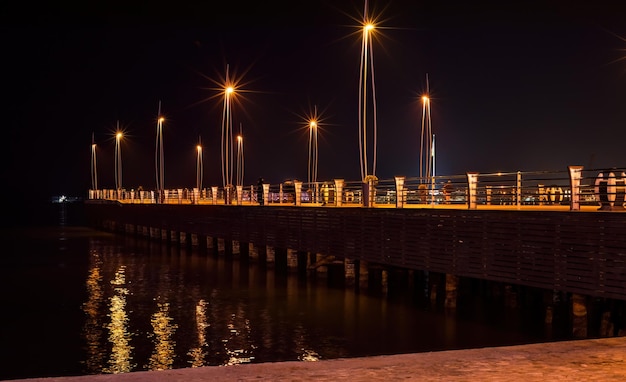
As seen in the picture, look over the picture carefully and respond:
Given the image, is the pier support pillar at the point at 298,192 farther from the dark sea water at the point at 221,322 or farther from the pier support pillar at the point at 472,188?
the pier support pillar at the point at 472,188

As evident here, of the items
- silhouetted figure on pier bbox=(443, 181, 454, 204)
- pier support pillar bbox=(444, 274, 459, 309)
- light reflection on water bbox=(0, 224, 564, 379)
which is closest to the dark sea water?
light reflection on water bbox=(0, 224, 564, 379)

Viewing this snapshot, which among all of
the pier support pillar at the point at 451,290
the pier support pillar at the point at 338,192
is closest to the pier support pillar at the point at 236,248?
the pier support pillar at the point at 338,192

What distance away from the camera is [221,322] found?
75.9 feet

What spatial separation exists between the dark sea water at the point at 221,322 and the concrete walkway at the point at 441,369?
7.62 m

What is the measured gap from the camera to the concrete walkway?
9.54 metres

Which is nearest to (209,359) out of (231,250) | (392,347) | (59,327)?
(392,347)

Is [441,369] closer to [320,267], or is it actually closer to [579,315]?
[579,315]

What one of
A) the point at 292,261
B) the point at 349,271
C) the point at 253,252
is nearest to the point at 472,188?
the point at 349,271

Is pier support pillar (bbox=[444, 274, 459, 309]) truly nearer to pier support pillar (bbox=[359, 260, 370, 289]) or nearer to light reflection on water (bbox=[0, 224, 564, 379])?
light reflection on water (bbox=[0, 224, 564, 379])

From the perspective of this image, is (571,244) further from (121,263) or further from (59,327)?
(121,263)

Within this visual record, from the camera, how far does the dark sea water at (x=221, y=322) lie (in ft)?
61.1

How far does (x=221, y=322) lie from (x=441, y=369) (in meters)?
14.1

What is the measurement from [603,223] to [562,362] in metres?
7.68

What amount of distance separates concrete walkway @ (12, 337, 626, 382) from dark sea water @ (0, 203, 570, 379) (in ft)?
25.0
